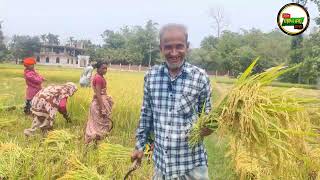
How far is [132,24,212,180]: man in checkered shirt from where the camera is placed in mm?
2562

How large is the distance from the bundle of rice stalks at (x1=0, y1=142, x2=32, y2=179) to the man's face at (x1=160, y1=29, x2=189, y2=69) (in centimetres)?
216

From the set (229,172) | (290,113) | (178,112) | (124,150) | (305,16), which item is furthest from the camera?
(305,16)

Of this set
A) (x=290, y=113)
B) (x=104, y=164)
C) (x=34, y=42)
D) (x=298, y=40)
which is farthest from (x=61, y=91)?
(x=34, y=42)

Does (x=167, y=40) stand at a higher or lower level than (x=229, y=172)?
higher

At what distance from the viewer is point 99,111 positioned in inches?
240

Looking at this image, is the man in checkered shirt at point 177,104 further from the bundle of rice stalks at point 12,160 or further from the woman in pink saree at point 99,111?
the woman in pink saree at point 99,111

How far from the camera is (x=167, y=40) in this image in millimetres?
2564

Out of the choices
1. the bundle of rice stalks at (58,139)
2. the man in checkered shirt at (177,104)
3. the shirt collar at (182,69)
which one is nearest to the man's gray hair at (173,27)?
the man in checkered shirt at (177,104)

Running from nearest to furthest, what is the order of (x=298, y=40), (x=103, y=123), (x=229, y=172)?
(x=229, y=172) → (x=103, y=123) → (x=298, y=40)

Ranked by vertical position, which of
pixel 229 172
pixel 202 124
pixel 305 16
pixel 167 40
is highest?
pixel 305 16

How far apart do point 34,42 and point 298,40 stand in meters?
35.7

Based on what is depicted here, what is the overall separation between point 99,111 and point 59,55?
61.5 metres

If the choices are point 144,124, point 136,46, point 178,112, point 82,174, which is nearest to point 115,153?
point 82,174

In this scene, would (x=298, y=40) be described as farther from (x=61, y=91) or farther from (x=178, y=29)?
(x=178, y=29)
